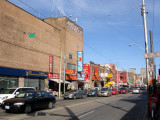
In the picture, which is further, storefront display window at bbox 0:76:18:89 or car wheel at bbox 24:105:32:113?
storefront display window at bbox 0:76:18:89

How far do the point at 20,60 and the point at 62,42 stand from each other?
13.0m

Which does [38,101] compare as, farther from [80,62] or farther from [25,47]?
[80,62]

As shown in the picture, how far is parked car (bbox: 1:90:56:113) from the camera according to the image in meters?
10.9

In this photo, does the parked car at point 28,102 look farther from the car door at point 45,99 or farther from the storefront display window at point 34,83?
the storefront display window at point 34,83

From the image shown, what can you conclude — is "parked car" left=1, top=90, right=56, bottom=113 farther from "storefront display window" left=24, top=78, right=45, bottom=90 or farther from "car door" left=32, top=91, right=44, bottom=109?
"storefront display window" left=24, top=78, right=45, bottom=90

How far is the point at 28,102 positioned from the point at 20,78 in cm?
1431

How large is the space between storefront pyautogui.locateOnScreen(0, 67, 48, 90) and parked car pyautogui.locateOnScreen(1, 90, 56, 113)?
421 inches

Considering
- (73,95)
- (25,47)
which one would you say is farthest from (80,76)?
(25,47)

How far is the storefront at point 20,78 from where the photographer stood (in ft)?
73.0

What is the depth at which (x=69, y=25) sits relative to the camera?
1553 inches

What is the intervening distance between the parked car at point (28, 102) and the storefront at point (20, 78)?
10.7 m

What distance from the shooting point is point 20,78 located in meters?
24.8

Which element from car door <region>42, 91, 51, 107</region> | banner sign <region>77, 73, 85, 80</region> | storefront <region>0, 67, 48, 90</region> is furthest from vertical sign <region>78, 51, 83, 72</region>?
car door <region>42, 91, 51, 107</region>

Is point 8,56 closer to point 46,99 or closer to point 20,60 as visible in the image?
point 20,60
